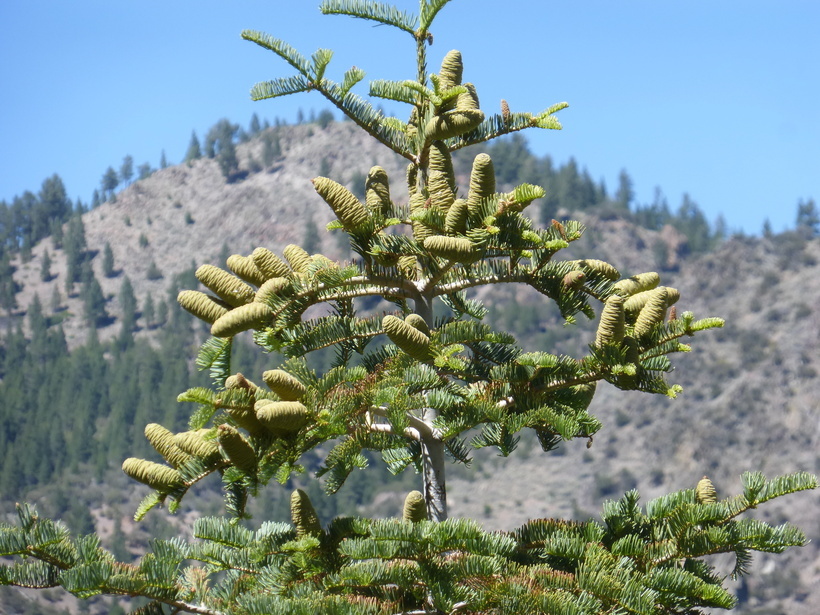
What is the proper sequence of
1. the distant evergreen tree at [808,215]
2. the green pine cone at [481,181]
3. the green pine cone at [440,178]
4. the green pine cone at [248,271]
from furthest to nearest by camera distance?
the distant evergreen tree at [808,215]
the green pine cone at [440,178]
the green pine cone at [248,271]
the green pine cone at [481,181]

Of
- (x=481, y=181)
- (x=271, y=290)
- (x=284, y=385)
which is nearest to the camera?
(x=284, y=385)

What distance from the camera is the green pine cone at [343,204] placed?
5340 millimetres

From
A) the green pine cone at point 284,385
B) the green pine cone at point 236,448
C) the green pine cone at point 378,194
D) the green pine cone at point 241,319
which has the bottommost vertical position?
the green pine cone at point 236,448

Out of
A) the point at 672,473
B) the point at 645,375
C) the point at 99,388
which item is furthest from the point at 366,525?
the point at 99,388

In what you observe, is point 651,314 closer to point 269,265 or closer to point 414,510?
point 414,510

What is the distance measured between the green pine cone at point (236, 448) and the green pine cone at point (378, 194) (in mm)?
1366

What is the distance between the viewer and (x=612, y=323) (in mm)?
4953

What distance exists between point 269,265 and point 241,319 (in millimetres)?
482

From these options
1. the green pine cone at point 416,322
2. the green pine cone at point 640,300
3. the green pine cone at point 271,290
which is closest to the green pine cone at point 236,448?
the green pine cone at point 271,290

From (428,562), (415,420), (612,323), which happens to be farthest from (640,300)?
(428,562)

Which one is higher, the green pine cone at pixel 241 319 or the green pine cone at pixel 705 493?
the green pine cone at pixel 241 319

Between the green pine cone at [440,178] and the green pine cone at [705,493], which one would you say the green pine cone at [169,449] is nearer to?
the green pine cone at [440,178]

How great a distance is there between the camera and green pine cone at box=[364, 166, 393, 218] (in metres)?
5.59

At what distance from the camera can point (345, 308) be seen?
5.89 meters
